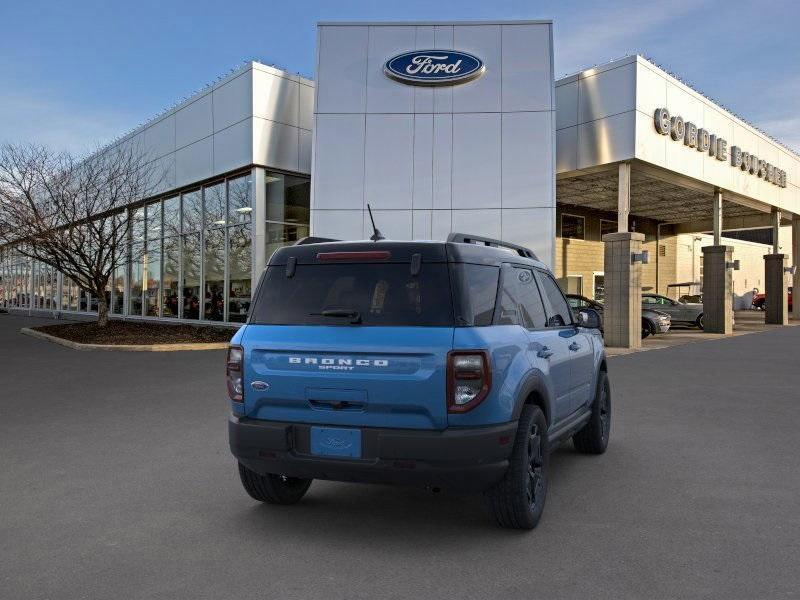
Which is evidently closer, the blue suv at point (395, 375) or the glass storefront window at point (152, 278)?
the blue suv at point (395, 375)

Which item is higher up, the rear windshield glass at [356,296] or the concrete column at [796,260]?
the concrete column at [796,260]

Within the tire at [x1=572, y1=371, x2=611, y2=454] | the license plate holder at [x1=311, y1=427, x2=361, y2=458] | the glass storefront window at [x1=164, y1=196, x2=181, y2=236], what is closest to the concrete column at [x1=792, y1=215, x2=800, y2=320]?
the glass storefront window at [x1=164, y1=196, x2=181, y2=236]

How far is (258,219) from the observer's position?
66.3 ft

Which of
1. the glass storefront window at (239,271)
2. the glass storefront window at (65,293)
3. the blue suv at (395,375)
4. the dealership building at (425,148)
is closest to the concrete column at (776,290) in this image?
the dealership building at (425,148)

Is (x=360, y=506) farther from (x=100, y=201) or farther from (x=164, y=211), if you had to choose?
(x=164, y=211)

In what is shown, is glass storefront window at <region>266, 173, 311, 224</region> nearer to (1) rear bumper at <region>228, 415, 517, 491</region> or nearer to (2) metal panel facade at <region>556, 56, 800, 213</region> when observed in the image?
(2) metal panel facade at <region>556, 56, 800, 213</region>

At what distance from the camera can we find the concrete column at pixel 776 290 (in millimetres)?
30766

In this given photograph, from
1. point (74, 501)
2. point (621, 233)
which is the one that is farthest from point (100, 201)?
point (74, 501)

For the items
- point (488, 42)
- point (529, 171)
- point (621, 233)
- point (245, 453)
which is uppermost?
point (488, 42)

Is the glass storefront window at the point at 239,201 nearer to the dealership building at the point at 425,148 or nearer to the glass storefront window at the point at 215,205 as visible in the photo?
the dealership building at the point at 425,148

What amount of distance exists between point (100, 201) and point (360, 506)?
21.0m

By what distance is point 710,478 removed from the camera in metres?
5.39

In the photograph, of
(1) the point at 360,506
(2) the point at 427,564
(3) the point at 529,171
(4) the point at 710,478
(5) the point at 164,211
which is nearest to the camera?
(2) the point at 427,564

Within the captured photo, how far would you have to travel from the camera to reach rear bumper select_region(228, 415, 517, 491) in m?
3.67
